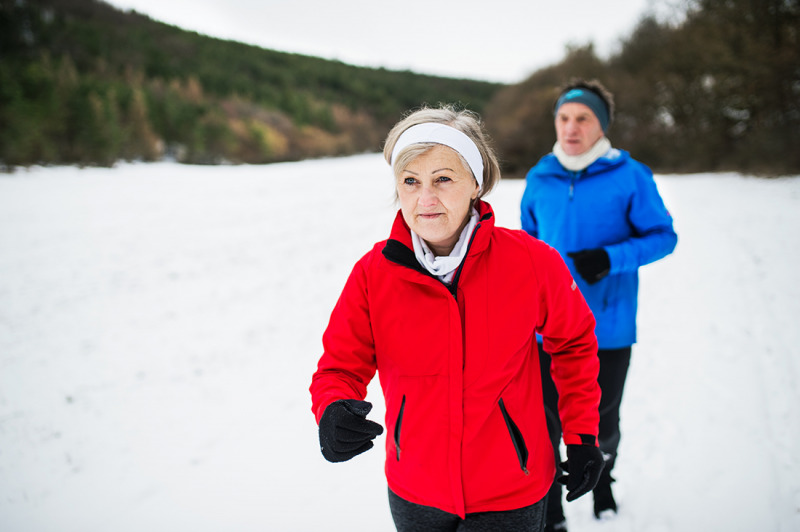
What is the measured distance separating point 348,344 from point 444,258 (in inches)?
15.1

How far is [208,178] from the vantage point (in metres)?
16.9

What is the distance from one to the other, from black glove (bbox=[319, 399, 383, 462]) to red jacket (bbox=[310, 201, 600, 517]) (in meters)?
0.05

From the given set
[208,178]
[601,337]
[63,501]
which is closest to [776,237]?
[601,337]

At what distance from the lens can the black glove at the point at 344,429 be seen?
1127 mm

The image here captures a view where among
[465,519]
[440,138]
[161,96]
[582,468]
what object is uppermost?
[161,96]

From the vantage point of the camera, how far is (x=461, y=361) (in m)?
1.16

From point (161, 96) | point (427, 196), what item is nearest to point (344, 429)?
point (427, 196)

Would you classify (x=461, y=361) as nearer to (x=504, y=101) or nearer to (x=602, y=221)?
(x=602, y=221)

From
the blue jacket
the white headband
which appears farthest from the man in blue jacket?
the white headband

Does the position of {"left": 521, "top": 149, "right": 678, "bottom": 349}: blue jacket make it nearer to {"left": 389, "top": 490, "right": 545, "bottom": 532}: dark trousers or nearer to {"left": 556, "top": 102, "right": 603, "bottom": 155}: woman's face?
{"left": 556, "top": 102, "right": 603, "bottom": 155}: woman's face

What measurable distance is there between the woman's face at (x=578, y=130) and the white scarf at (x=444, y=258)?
1.06m

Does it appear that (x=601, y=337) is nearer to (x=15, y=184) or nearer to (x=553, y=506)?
(x=553, y=506)

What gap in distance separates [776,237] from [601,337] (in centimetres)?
719

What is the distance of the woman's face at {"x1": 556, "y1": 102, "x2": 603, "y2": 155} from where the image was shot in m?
2.04
